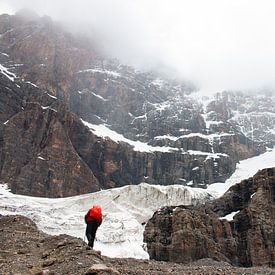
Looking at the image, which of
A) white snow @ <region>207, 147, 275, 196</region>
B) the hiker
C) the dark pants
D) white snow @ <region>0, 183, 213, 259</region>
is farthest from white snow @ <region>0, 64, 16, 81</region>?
the hiker

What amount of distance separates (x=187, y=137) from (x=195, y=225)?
124m

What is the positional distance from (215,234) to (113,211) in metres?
21.6

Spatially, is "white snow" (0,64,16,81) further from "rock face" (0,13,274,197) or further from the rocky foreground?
the rocky foreground

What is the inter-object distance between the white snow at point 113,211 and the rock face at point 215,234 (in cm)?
349

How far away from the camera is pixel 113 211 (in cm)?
8675

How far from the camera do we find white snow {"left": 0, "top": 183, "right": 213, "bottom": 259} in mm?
65000

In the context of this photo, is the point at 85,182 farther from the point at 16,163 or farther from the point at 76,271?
the point at 76,271

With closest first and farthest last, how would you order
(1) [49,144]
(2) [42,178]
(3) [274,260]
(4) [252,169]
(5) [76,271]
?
1. (5) [76,271]
2. (3) [274,260]
3. (2) [42,178]
4. (1) [49,144]
5. (4) [252,169]

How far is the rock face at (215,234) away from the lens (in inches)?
2630

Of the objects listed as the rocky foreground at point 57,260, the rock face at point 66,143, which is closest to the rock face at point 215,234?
the rocky foreground at point 57,260

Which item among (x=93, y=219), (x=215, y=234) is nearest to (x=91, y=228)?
(x=93, y=219)

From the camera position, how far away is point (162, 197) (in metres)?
96.5

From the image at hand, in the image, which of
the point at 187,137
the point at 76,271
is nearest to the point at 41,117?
the point at 187,137

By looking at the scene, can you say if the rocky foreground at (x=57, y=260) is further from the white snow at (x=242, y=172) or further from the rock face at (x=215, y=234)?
the white snow at (x=242, y=172)
